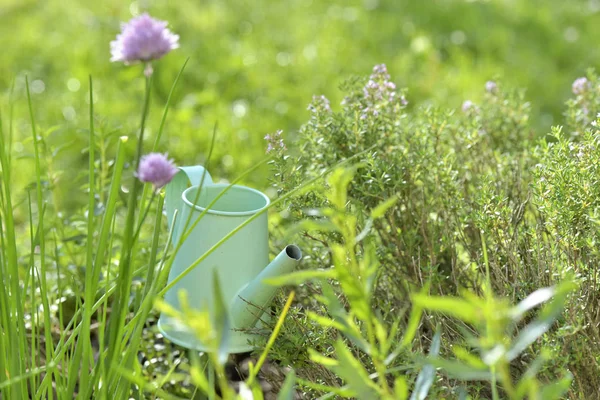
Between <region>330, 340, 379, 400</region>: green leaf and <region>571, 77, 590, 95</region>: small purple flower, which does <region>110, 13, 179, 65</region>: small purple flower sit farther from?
<region>571, 77, 590, 95</region>: small purple flower

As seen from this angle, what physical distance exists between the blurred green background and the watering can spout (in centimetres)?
162

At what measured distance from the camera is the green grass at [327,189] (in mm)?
1163

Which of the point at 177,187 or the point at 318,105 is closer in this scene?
the point at 177,187

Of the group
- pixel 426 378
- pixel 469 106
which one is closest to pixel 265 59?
pixel 469 106

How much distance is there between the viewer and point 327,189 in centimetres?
166

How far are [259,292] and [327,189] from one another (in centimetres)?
29

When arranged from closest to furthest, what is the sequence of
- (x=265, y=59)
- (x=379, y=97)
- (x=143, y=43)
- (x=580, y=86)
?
(x=143, y=43) < (x=379, y=97) < (x=580, y=86) < (x=265, y=59)

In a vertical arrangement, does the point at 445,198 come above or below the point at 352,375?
below

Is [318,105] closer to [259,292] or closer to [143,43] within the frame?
[259,292]

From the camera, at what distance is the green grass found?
1163 millimetres

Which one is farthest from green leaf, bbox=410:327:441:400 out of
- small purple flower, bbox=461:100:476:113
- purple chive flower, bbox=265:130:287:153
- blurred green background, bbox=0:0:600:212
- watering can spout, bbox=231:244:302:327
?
blurred green background, bbox=0:0:600:212

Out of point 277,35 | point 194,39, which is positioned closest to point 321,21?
point 277,35

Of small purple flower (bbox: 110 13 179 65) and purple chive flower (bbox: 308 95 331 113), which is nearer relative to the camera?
small purple flower (bbox: 110 13 179 65)

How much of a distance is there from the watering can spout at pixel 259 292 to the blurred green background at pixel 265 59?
162 centimetres
